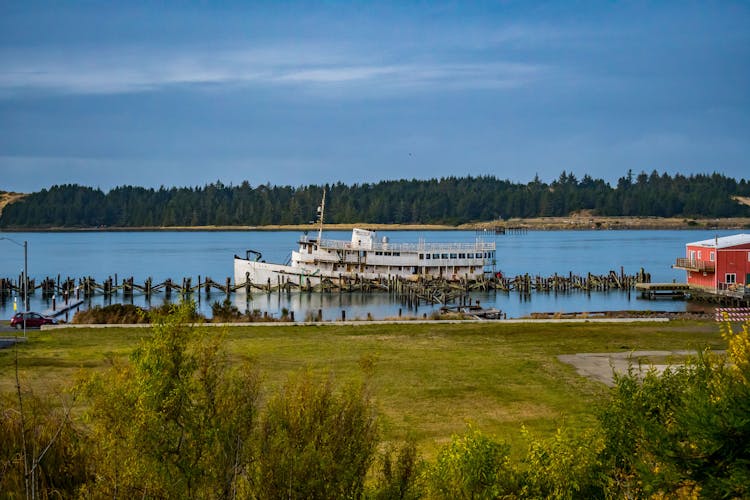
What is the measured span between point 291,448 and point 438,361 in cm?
2177

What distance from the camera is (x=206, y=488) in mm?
11930

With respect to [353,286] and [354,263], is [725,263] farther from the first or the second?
[354,263]

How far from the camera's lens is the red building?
67.2 meters

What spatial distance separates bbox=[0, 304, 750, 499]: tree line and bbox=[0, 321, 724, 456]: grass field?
1811 millimetres

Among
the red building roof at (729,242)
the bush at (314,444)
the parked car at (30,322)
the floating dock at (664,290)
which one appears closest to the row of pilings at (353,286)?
the floating dock at (664,290)

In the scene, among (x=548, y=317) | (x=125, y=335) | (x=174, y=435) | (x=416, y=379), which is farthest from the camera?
(x=548, y=317)

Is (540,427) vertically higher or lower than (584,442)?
lower

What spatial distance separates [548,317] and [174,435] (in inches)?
1658

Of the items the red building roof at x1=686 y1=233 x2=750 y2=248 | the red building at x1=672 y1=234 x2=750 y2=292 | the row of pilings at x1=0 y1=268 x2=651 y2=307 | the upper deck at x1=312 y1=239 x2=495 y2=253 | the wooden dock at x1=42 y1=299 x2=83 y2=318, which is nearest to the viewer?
the wooden dock at x1=42 y1=299 x2=83 y2=318

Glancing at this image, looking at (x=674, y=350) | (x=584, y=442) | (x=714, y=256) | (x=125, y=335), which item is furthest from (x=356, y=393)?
(x=714, y=256)

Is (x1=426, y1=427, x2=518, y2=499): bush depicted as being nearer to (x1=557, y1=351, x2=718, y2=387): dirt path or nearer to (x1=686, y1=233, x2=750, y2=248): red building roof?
(x1=557, y1=351, x2=718, y2=387): dirt path

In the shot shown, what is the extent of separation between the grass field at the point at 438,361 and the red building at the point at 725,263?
25283 mm

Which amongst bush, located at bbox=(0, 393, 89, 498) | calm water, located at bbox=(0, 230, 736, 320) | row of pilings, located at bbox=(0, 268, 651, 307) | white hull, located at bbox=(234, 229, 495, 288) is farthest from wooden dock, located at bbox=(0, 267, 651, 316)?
bush, located at bbox=(0, 393, 89, 498)

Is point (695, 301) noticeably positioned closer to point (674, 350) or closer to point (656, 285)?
point (656, 285)
